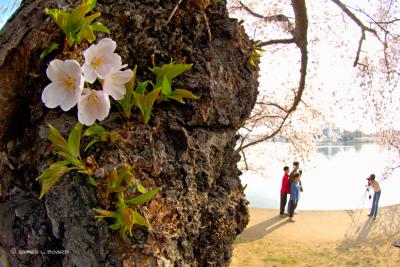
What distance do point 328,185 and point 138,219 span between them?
10020 mm

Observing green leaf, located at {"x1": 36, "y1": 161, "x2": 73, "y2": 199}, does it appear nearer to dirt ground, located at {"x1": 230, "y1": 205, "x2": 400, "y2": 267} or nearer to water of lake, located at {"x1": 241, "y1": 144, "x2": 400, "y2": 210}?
dirt ground, located at {"x1": 230, "y1": 205, "x2": 400, "y2": 267}

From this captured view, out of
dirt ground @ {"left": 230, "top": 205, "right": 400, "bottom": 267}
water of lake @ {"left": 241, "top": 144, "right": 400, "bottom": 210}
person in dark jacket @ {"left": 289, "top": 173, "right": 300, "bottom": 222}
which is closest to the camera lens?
dirt ground @ {"left": 230, "top": 205, "right": 400, "bottom": 267}

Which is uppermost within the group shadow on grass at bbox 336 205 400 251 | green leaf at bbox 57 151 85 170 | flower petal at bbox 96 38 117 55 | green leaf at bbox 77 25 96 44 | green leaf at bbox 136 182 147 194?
green leaf at bbox 77 25 96 44

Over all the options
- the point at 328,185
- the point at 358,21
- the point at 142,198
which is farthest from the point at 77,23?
the point at 328,185

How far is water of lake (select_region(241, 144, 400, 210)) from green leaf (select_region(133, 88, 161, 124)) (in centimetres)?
664

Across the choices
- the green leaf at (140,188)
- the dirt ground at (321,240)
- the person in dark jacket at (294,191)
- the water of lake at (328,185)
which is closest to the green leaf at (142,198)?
the green leaf at (140,188)

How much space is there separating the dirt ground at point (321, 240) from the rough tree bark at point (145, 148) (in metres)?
2.74

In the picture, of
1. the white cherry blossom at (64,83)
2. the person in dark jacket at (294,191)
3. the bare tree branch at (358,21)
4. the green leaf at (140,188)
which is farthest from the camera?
the person in dark jacket at (294,191)

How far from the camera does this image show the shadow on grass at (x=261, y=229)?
486 centimetres

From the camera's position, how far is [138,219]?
785mm

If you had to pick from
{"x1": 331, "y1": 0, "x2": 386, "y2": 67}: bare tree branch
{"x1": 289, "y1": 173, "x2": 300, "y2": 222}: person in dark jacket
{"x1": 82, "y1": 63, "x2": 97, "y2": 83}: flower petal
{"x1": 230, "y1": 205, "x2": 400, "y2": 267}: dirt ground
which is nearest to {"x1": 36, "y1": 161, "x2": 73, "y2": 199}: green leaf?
{"x1": 82, "y1": 63, "x2": 97, "y2": 83}: flower petal

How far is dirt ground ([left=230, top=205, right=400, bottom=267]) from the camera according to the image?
11.9ft

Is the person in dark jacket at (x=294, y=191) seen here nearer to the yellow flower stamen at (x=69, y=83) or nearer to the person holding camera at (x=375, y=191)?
the person holding camera at (x=375, y=191)

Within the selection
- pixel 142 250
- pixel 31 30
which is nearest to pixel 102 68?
pixel 31 30
